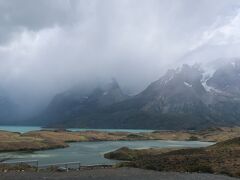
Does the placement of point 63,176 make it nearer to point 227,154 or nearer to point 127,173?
point 127,173

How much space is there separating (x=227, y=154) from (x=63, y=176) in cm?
3946

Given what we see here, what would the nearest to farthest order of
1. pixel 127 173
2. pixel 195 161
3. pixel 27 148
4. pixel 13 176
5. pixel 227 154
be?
pixel 13 176 → pixel 127 173 → pixel 195 161 → pixel 227 154 → pixel 27 148

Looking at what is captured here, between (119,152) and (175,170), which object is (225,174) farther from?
(119,152)

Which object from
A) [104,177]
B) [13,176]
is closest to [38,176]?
[13,176]

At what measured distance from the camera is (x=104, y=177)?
198 ft

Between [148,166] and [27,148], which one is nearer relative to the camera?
[148,166]

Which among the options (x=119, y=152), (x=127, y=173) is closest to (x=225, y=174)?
(x=127, y=173)

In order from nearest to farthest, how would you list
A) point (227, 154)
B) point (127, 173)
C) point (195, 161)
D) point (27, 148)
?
1. point (127, 173)
2. point (195, 161)
3. point (227, 154)
4. point (27, 148)

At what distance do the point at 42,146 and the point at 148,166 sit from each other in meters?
102

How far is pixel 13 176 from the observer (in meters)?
58.1

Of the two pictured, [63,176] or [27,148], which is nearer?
[63,176]

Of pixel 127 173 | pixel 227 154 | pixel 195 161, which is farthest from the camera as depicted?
pixel 227 154

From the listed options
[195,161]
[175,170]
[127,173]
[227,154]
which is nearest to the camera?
[127,173]

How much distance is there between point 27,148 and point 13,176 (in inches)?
4186
